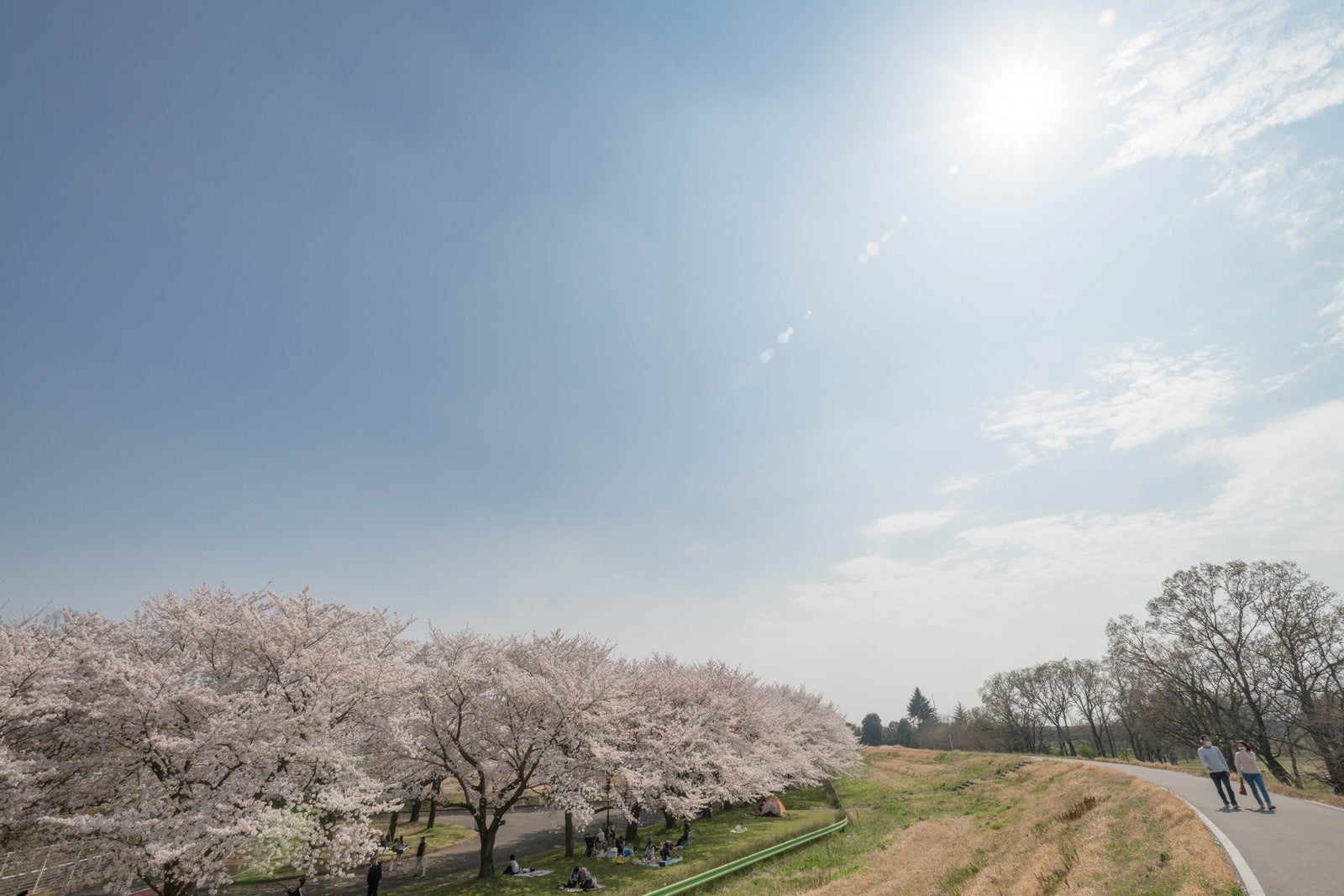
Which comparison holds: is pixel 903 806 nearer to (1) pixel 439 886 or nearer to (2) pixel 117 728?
(1) pixel 439 886

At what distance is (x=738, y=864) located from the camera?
26.1m

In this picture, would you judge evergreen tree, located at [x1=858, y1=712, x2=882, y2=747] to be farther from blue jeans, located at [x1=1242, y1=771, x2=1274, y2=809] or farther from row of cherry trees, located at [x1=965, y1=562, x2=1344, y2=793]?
blue jeans, located at [x1=1242, y1=771, x2=1274, y2=809]

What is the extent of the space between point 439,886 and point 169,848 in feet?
42.7

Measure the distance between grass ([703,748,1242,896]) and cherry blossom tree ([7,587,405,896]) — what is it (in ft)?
58.3

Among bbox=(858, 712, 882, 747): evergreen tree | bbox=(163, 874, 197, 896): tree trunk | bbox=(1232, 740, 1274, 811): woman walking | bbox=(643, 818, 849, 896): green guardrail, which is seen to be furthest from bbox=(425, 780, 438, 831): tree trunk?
bbox=(858, 712, 882, 747): evergreen tree

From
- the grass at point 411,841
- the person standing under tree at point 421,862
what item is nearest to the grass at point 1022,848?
the person standing under tree at point 421,862

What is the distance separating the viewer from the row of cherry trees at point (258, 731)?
639 inches

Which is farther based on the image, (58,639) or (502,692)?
(502,692)

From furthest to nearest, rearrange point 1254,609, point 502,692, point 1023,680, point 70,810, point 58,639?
point 1023,680 → point 1254,609 → point 502,692 → point 58,639 → point 70,810

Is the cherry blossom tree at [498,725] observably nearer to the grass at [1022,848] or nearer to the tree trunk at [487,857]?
the tree trunk at [487,857]

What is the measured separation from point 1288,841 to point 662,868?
23.9 metres

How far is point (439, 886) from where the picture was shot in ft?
79.5

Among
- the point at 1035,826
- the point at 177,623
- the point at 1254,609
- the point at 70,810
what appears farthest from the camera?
the point at 1254,609

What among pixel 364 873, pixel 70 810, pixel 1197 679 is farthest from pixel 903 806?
pixel 70 810
